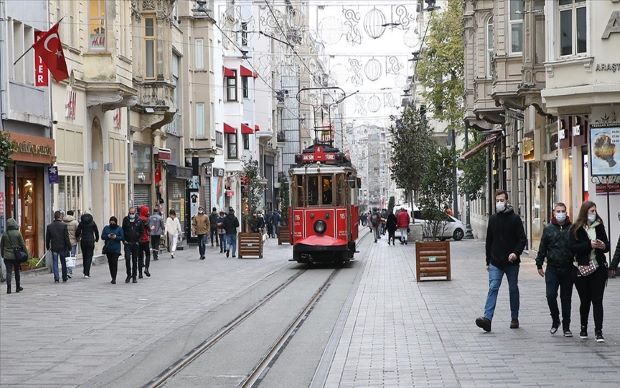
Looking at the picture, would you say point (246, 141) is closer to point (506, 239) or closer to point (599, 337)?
point (506, 239)

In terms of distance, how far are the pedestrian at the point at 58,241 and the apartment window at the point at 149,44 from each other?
18.4 metres

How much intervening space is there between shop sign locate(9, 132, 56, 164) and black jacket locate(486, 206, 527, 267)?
1576 centimetres

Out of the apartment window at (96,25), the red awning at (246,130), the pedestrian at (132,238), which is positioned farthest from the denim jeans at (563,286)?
the red awning at (246,130)

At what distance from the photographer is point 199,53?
59.5m

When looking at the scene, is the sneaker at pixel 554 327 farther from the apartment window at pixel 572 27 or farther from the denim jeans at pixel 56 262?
the denim jeans at pixel 56 262

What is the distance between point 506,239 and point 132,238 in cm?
1354

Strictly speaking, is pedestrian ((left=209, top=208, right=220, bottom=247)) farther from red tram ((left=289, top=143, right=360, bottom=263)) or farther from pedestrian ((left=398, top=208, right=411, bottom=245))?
red tram ((left=289, top=143, right=360, bottom=263))

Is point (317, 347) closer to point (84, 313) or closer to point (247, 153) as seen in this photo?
point (84, 313)

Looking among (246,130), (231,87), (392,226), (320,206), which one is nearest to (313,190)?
(320,206)

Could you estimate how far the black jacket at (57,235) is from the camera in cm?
2670

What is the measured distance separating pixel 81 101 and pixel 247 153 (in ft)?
131

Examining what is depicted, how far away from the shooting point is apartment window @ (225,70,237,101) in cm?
6900

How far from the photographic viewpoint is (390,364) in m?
12.6

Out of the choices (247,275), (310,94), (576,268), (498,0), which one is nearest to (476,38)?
(498,0)
